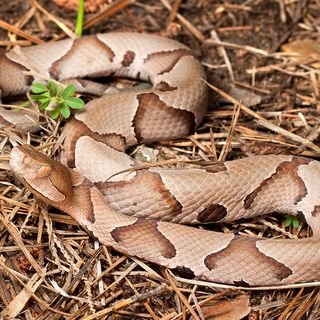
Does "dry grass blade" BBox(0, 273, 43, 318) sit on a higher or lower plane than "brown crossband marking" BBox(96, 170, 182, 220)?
lower

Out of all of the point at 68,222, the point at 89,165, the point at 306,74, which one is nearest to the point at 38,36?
the point at 89,165

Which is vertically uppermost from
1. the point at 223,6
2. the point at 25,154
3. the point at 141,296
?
the point at 223,6

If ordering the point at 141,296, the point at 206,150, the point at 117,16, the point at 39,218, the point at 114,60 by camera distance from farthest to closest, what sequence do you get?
the point at 117,16 → the point at 114,60 → the point at 206,150 → the point at 39,218 → the point at 141,296

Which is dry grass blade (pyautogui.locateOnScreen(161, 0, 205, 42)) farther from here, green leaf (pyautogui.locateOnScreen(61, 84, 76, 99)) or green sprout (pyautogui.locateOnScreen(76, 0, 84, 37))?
green leaf (pyautogui.locateOnScreen(61, 84, 76, 99))

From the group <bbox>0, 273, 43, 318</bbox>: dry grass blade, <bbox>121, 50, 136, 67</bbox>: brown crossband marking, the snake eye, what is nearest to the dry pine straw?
<bbox>0, 273, 43, 318</bbox>: dry grass blade

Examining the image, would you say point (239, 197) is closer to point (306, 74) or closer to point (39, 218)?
point (39, 218)

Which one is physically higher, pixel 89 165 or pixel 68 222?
pixel 89 165
